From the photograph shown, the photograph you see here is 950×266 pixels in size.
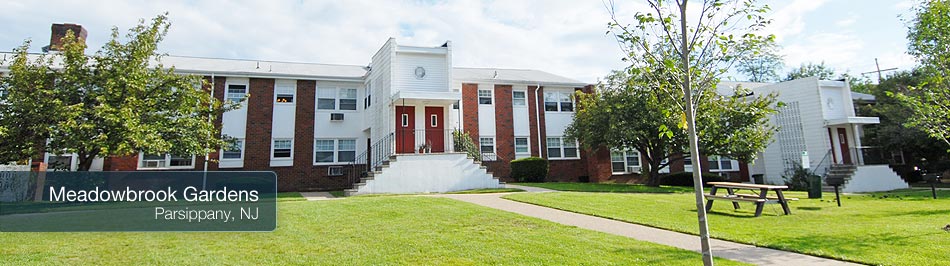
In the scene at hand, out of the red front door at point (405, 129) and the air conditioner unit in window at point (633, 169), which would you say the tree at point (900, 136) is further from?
the red front door at point (405, 129)

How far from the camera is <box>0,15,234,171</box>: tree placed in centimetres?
1195

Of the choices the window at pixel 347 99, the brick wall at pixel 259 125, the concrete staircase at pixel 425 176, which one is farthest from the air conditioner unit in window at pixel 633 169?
the brick wall at pixel 259 125

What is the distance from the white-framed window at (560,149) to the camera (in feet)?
72.3

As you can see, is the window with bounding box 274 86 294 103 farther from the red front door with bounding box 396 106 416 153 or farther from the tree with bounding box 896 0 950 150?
the tree with bounding box 896 0 950 150

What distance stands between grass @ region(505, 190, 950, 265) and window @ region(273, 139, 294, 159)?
11119mm

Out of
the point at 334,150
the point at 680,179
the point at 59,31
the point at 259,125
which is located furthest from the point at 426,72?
the point at 59,31

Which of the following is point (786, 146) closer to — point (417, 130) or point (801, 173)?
point (801, 173)

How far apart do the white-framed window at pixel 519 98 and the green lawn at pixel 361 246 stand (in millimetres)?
14429

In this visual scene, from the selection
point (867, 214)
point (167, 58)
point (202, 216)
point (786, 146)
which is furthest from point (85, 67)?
point (786, 146)

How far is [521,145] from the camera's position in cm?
2161

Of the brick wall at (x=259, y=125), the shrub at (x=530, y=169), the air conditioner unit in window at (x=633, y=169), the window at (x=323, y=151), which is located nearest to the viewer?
the brick wall at (x=259, y=125)

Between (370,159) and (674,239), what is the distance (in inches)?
549

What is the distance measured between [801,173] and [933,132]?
12568mm

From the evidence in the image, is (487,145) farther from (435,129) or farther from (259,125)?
(259,125)
